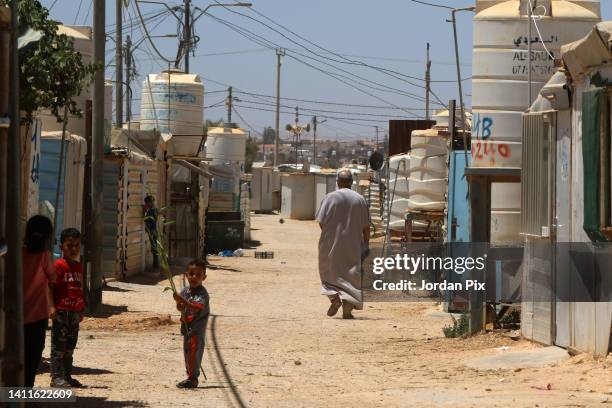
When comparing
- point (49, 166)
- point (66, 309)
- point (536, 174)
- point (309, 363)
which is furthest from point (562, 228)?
point (49, 166)

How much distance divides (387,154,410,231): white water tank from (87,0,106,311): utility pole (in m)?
10.5

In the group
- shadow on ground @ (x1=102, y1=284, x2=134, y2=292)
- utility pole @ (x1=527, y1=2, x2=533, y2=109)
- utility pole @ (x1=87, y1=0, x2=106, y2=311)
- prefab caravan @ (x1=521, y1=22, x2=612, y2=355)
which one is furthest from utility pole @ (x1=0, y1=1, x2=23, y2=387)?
shadow on ground @ (x1=102, y1=284, x2=134, y2=292)

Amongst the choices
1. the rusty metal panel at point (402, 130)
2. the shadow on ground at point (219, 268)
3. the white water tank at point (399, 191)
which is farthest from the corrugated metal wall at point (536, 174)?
the rusty metal panel at point (402, 130)

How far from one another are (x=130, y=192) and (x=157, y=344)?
10153 mm

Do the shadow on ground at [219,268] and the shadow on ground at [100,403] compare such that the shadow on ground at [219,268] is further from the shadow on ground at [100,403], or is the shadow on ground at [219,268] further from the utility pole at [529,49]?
the shadow on ground at [100,403]

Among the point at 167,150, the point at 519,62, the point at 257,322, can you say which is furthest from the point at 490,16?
the point at 167,150

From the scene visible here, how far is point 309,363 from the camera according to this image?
37.7 ft

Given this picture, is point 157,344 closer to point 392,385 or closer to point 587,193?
point 392,385

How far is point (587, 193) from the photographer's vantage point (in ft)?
32.8

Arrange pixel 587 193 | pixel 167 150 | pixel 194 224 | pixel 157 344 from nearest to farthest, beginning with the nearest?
1. pixel 587 193
2. pixel 157 344
3. pixel 167 150
4. pixel 194 224

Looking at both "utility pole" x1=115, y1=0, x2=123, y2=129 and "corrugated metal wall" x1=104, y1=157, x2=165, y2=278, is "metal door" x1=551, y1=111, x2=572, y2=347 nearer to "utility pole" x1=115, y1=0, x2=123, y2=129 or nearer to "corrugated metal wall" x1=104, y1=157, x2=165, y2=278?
"utility pole" x1=115, y1=0, x2=123, y2=129

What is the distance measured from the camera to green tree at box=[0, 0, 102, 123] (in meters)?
8.76

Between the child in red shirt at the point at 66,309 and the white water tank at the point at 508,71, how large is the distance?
6437 mm

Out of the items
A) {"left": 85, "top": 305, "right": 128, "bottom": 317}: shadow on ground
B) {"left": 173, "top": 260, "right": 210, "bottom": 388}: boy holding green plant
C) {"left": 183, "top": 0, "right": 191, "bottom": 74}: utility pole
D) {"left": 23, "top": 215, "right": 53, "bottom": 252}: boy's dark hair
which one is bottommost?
{"left": 85, "top": 305, "right": 128, "bottom": 317}: shadow on ground
